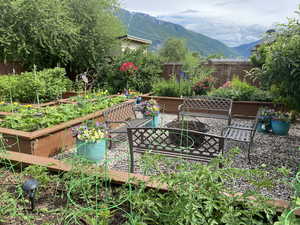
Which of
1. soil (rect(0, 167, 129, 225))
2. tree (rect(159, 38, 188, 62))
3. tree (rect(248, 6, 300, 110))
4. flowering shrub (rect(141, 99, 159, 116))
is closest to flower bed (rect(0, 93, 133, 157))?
flowering shrub (rect(141, 99, 159, 116))

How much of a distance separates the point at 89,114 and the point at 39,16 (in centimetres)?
573

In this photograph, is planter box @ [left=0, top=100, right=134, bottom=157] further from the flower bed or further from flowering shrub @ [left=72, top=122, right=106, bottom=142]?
flowering shrub @ [left=72, top=122, right=106, bottom=142]

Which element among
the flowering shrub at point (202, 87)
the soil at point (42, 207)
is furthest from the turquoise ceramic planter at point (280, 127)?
the soil at point (42, 207)

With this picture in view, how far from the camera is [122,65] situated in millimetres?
8500

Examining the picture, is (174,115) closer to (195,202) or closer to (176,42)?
(195,202)

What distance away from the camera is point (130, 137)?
246cm

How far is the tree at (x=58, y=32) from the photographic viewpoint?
301 inches

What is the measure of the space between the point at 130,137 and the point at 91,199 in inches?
40.3

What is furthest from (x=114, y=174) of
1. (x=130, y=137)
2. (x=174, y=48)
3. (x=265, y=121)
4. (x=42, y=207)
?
(x=174, y=48)

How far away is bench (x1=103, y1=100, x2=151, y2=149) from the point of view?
11.3ft

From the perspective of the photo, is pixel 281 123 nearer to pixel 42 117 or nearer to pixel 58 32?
pixel 42 117

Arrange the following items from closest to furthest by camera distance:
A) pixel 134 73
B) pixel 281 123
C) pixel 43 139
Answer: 1. pixel 43 139
2. pixel 281 123
3. pixel 134 73

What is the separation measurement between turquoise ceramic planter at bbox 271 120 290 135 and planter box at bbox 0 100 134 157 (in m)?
3.79

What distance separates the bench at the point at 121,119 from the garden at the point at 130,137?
2 cm
